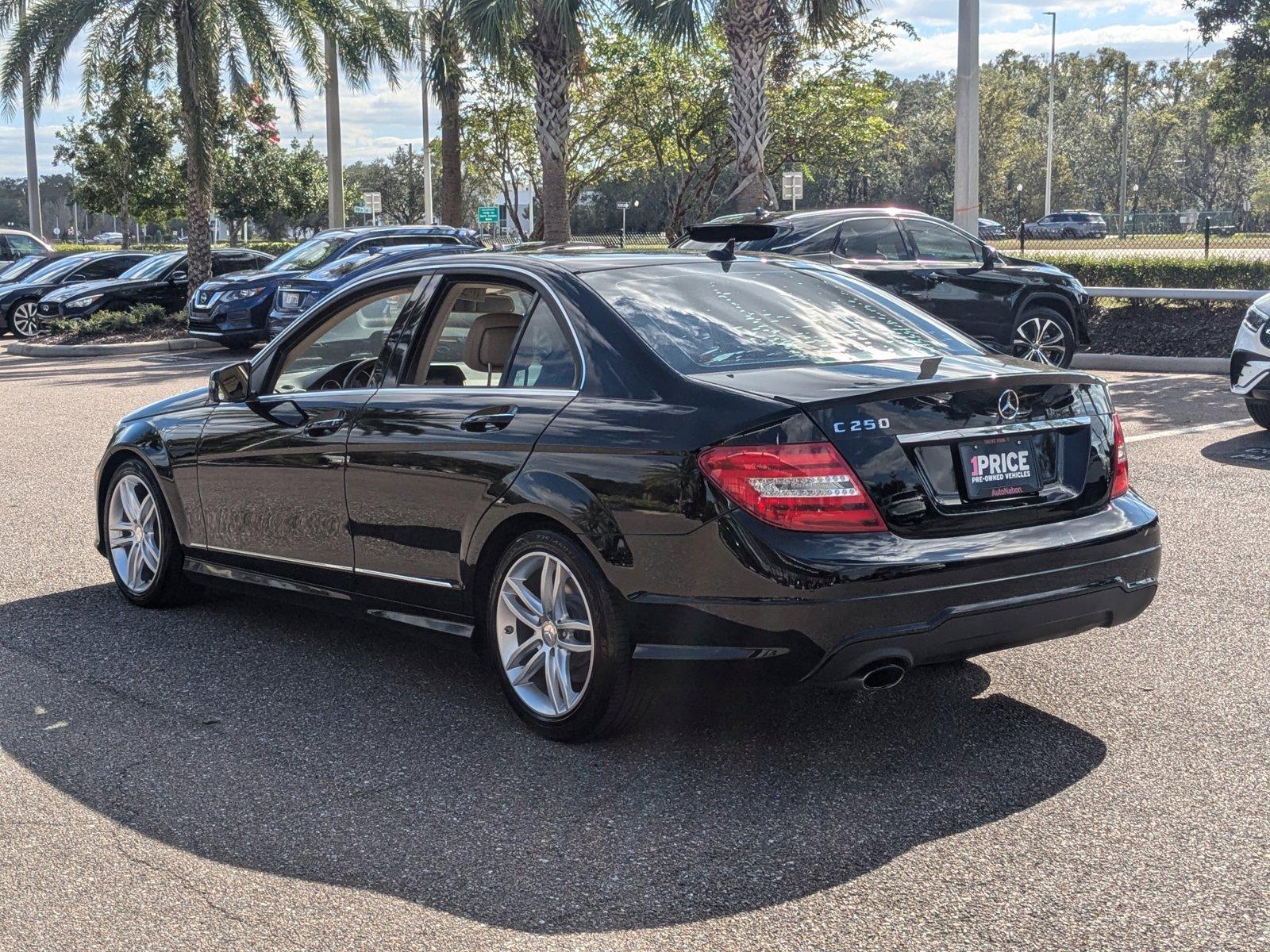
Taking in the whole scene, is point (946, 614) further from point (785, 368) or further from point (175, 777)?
point (175, 777)

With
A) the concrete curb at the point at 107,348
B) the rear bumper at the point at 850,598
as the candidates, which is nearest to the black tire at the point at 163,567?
the rear bumper at the point at 850,598

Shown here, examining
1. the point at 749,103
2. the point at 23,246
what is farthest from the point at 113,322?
the point at 23,246

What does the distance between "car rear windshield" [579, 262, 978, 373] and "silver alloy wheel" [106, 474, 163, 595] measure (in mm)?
2689

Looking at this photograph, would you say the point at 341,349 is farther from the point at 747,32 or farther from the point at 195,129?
the point at 195,129

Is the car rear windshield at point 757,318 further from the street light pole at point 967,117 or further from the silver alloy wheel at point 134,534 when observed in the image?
the street light pole at point 967,117

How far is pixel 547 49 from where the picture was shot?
25031mm

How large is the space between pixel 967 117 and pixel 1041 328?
5.73 m

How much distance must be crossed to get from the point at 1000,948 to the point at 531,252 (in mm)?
3170

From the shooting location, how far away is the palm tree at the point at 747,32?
21.9 metres

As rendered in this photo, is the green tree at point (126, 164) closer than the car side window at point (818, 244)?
No

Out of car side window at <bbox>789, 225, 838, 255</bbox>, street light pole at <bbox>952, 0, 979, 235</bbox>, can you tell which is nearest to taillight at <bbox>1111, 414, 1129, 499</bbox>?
car side window at <bbox>789, 225, 838, 255</bbox>

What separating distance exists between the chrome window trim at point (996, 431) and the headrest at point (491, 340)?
152cm

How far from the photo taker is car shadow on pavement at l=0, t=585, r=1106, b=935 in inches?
147

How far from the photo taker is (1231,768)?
14.3 feet
